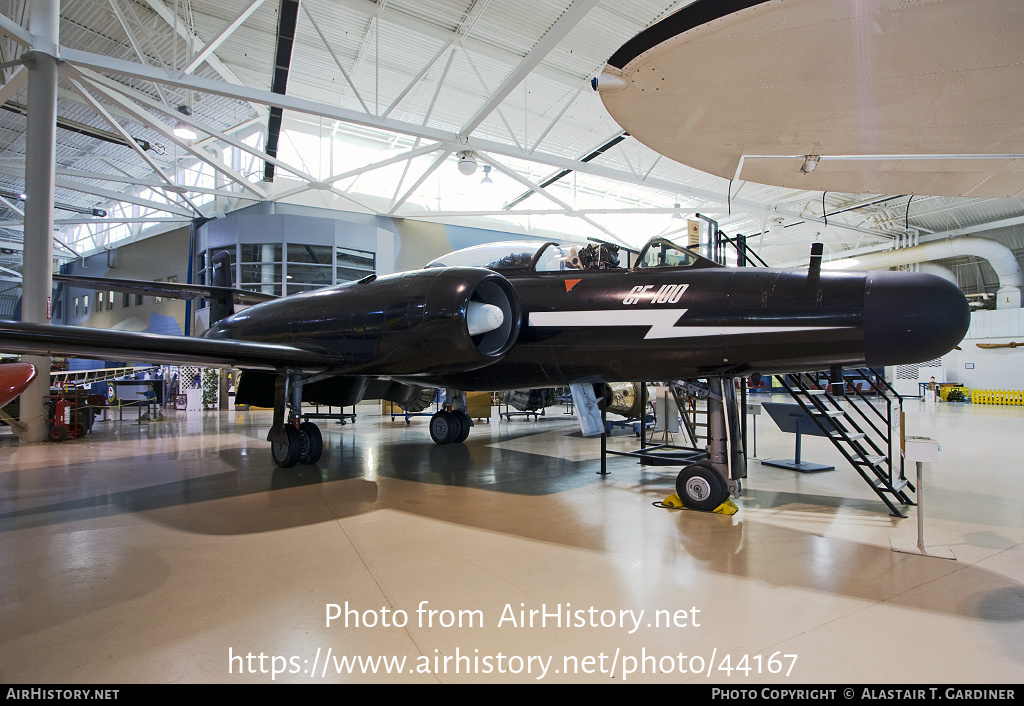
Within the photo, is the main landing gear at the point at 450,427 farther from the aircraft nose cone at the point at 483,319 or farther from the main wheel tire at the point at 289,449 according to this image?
the aircraft nose cone at the point at 483,319

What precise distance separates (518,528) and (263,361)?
11.8 feet

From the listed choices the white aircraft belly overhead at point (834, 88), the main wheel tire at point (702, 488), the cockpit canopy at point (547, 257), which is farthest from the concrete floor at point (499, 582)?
the white aircraft belly overhead at point (834, 88)

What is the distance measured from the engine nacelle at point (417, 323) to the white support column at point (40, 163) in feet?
21.4

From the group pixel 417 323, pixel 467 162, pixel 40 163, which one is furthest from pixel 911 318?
pixel 40 163

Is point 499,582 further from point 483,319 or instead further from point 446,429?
A: point 446,429

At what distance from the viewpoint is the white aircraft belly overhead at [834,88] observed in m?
2.99

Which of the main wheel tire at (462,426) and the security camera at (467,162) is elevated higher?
the security camera at (467,162)

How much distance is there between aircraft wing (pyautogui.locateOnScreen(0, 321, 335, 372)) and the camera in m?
Result: 4.15

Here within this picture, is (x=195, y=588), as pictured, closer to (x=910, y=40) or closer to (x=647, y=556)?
(x=647, y=556)

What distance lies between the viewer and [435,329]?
5.24 meters

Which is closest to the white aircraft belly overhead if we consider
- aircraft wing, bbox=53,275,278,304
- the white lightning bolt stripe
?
the white lightning bolt stripe

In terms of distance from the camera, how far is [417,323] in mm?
5398

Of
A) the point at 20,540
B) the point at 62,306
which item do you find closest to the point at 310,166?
the point at 20,540

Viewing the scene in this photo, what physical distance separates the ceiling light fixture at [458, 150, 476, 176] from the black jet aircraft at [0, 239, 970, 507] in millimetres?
8892
